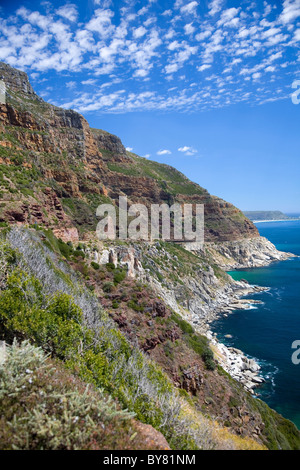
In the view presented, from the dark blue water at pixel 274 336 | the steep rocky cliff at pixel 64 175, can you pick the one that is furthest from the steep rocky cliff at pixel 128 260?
the dark blue water at pixel 274 336

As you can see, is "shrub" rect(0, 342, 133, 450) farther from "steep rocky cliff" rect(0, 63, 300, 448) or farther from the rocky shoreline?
the rocky shoreline

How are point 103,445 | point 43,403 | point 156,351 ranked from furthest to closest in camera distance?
point 156,351
point 43,403
point 103,445

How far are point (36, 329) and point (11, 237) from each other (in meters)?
9.41

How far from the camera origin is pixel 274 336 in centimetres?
4462

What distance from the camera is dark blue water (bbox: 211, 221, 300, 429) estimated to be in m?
29.5

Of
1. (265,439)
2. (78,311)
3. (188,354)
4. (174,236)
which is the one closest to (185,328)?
(188,354)

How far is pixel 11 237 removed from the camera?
17.7 meters

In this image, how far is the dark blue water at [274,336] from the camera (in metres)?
29.5

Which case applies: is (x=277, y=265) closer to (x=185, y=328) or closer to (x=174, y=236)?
(x=174, y=236)

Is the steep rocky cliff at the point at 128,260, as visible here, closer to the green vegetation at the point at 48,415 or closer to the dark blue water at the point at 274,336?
the green vegetation at the point at 48,415

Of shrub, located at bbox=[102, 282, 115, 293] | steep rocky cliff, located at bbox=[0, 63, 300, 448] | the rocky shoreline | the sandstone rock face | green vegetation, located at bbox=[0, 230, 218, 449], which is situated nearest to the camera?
green vegetation, located at bbox=[0, 230, 218, 449]

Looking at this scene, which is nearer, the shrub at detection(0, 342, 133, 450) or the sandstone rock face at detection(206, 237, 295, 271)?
the shrub at detection(0, 342, 133, 450)

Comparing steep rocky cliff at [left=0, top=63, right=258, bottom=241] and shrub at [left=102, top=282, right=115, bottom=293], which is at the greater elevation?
steep rocky cliff at [left=0, top=63, right=258, bottom=241]

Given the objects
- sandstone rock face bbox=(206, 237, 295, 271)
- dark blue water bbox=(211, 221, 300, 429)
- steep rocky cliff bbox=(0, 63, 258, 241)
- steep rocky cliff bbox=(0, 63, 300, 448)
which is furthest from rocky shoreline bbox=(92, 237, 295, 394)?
steep rocky cliff bbox=(0, 63, 258, 241)
